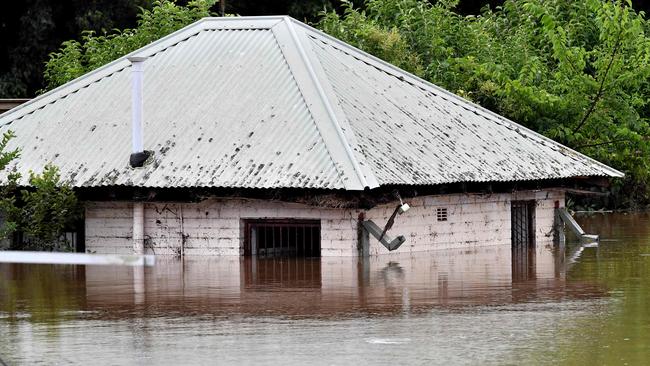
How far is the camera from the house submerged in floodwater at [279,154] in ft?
88.3

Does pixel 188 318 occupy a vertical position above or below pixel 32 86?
below

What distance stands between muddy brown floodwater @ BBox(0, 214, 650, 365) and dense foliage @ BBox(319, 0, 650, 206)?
9270 mm

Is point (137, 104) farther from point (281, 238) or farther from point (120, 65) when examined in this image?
point (120, 65)

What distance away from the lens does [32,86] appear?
50.3m

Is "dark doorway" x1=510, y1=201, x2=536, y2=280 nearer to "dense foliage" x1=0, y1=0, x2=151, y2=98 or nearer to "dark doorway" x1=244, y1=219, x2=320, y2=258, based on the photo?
"dark doorway" x1=244, y1=219, x2=320, y2=258

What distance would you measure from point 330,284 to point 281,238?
5.28 meters

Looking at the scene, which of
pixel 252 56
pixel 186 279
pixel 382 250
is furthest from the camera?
pixel 252 56

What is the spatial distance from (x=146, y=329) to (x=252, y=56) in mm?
12778

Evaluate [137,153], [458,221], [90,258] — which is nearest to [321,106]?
[137,153]

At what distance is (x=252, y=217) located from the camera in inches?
1080

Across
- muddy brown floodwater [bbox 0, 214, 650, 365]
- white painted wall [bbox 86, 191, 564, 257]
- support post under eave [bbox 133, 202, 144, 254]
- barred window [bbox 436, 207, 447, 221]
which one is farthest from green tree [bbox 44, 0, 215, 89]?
barred window [bbox 436, 207, 447, 221]

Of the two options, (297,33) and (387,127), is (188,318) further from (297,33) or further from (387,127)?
(297,33)

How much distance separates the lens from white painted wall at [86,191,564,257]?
27000mm

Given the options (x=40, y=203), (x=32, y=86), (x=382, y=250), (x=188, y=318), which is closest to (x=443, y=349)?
(x=188, y=318)
